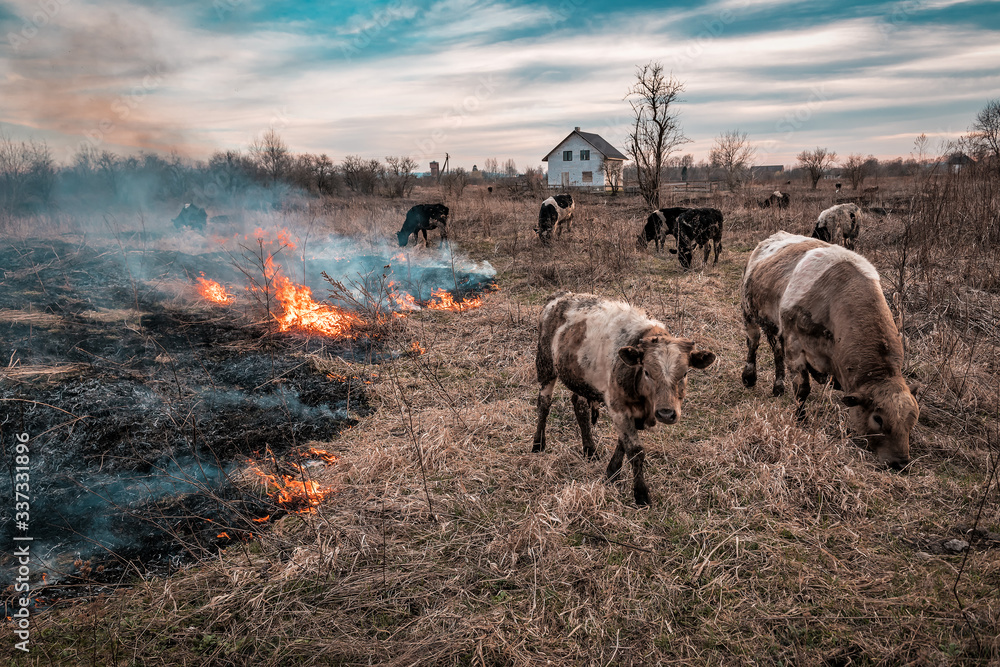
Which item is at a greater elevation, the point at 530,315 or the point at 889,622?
the point at 530,315

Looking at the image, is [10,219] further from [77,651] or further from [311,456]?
[77,651]

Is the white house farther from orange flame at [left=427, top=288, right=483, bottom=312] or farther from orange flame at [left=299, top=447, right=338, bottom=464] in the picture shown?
orange flame at [left=299, top=447, right=338, bottom=464]

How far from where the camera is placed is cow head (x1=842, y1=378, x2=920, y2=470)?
13.9 ft

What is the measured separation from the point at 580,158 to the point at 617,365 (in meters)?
55.2

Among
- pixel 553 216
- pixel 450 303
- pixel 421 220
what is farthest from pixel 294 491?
pixel 553 216

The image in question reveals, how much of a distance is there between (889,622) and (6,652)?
5.53m

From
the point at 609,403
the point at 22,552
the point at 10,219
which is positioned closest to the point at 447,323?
the point at 609,403

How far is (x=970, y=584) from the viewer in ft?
10.4

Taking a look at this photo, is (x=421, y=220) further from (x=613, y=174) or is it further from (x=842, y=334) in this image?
(x=613, y=174)

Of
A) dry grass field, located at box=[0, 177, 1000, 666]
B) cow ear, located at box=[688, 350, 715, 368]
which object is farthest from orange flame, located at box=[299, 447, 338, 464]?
cow ear, located at box=[688, 350, 715, 368]

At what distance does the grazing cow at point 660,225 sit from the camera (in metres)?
14.7

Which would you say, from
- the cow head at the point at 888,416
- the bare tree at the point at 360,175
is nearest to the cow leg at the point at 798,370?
the cow head at the point at 888,416

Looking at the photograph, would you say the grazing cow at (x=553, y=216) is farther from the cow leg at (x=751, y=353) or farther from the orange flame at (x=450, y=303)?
the cow leg at (x=751, y=353)

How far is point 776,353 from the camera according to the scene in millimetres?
6125
